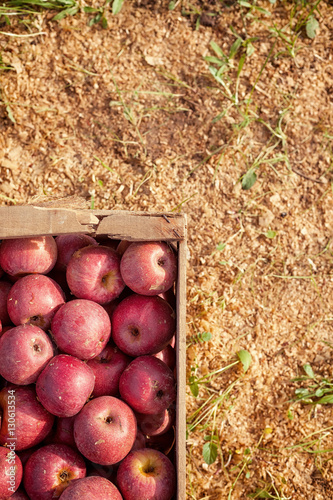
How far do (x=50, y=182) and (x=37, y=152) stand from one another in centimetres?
28

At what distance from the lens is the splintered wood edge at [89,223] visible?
185cm

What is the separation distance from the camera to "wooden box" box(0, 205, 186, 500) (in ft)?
6.08

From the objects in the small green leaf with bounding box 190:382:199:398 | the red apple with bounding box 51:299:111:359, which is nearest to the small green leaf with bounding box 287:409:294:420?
the small green leaf with bounding box 190:382:199:398

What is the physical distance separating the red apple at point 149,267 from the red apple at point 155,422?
0.62 metres

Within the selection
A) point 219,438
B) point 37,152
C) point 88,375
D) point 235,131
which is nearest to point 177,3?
point 235,131

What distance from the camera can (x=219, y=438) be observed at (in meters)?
2.74

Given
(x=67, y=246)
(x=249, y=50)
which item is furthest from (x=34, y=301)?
(x=249, y=50)

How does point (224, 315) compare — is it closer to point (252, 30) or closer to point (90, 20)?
point (252, 30)

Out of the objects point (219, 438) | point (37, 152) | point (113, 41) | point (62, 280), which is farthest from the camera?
point (113, 41)

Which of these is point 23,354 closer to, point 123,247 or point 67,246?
point 67,246

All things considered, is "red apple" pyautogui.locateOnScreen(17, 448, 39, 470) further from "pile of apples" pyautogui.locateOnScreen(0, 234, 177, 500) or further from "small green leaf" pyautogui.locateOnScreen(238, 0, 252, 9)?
"small green leaf" pyautogui.locateOnScreen(238, 0, 252, 9)

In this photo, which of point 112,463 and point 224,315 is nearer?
point 112,463

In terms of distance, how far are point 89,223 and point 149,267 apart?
0.35 metres

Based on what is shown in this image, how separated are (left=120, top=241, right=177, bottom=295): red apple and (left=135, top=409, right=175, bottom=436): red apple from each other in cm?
62
